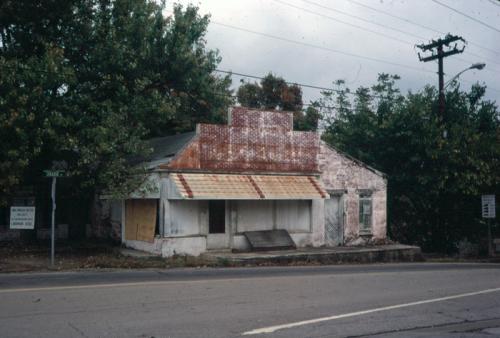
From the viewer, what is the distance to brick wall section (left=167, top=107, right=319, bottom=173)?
20328 millimetres

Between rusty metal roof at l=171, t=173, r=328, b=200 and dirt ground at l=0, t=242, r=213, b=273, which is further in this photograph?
rusty metal roof at l=171, t=173, r=328, b=200

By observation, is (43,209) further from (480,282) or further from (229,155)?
(480,282)

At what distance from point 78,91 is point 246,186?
22.4ft

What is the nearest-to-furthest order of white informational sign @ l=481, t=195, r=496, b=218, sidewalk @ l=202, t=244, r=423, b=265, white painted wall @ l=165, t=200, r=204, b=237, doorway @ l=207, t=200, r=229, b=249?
sidewalk @ l=202, t=244, r=423, b=265, white painted wall @ l=165, t=200, r=204, b=237, doorway @ l=207, t=200, r=229, b=249, white informational sign @ l=481, t=195, r=496, b=218

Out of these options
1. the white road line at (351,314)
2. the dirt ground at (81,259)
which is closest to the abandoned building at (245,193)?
the dirt ground at (81,259)

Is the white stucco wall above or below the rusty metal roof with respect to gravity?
below

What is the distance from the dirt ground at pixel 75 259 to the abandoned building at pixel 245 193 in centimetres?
123

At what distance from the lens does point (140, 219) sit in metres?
20.8

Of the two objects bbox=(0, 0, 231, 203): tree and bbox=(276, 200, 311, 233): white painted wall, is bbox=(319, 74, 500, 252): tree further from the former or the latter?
bbox=(0, 0, 231, 203): tree

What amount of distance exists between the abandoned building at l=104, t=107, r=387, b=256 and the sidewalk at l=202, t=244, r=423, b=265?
998 millimetres

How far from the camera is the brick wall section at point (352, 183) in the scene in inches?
923

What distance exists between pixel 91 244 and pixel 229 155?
6.78 metres

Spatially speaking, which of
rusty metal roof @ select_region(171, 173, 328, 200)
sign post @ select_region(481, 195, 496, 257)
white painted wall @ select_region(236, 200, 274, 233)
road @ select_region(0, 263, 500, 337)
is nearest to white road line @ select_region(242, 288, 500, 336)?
road @ select_region(0, 263, 500, 337)

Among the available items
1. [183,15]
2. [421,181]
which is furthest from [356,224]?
[183,15]
